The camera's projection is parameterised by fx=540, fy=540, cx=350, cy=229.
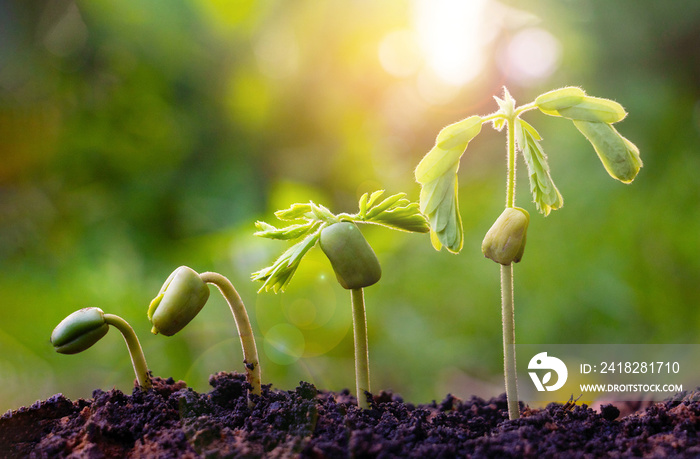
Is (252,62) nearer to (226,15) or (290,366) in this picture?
(226,15)

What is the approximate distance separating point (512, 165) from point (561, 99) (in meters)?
0.10

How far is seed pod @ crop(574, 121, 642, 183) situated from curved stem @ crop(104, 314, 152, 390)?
0.65 meters

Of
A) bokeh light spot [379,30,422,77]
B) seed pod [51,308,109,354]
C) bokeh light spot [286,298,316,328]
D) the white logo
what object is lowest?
seed pod [51,308,109,354]

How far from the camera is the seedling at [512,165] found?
654 millimetres

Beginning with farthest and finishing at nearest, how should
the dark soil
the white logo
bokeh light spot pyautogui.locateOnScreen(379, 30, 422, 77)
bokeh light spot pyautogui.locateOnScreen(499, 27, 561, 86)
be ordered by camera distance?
bokeh light spot pyautogui.locateOnScreen(379, 30, 422, 77) → bokeh light spot pyautogui.locateOnScreen(499, 27, 561, 86) → the white logo → the dark soil

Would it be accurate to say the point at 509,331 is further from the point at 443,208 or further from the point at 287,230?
the point at 287,230

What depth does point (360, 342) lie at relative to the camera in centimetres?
73

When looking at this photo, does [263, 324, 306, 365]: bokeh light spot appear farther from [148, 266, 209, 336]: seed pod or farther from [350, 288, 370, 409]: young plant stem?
[148, 266, 209, 336]: seed pod

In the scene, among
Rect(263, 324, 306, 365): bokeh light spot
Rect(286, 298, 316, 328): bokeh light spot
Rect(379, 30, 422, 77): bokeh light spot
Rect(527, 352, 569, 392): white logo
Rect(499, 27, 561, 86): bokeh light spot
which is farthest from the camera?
Rect(379, 30, 422, 77): bokeh light spot

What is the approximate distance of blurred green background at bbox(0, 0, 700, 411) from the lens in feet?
7.28

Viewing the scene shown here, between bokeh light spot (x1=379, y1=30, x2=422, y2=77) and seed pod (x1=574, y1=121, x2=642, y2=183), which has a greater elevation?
bokeh light spot (x1=379, y1=30, x2=422, y2=77)

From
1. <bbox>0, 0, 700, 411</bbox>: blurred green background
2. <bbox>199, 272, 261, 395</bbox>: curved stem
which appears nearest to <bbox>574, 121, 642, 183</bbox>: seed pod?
<bbox>199, 272, 261, 395</bbox>: curved stem

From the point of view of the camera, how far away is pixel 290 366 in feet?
6.98

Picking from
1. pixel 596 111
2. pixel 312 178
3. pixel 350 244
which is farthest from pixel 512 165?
pixel 312 178
